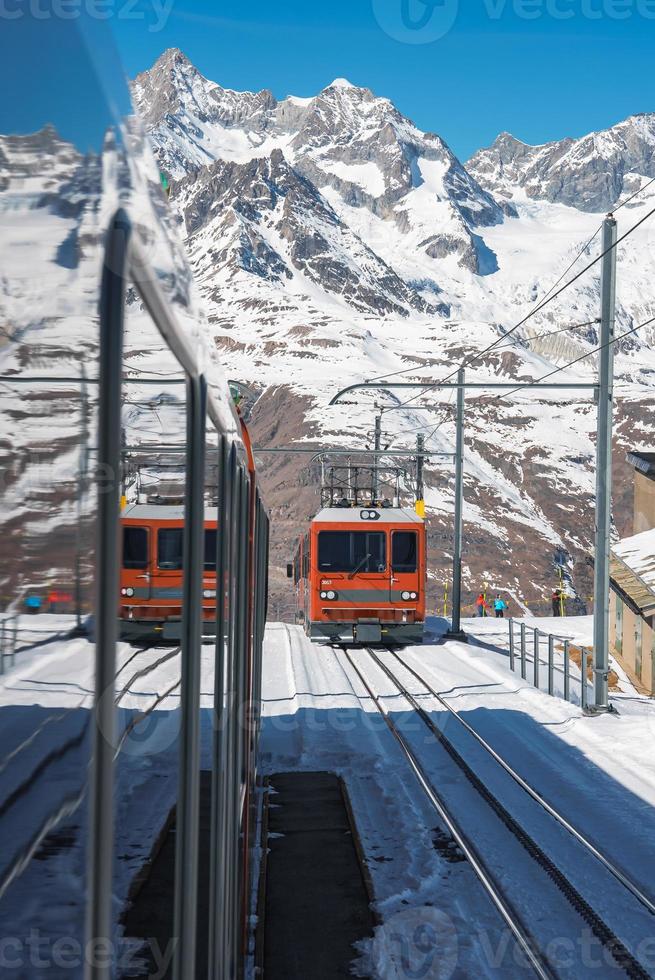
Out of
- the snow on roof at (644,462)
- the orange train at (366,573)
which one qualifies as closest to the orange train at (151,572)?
the orange train at (366,573)

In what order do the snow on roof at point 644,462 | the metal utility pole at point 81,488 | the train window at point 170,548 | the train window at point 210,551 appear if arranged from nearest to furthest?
the metal utility pole at point 81,488
the train window at point 170,548
the train window at point 210,551
the snow on roof at point 644,462

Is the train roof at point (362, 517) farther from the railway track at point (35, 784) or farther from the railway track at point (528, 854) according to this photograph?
the railway track at point (35, 784)

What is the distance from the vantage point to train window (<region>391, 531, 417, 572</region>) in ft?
72.5

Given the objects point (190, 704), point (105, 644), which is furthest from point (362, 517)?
point (105, 644)

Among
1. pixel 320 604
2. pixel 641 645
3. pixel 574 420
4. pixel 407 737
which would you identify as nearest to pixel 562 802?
pixel 407 737

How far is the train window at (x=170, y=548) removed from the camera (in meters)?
1.93

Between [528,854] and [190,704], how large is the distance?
6755 millimetres

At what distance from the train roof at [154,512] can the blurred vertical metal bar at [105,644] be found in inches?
6.6

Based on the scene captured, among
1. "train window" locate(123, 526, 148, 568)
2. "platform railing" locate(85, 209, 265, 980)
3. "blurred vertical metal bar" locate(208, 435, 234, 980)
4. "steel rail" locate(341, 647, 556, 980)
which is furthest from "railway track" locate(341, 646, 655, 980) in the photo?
"train window" locate(123, 526, 148, 568)

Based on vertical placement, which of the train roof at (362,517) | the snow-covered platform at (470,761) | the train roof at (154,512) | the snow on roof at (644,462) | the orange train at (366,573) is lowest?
the snow-covered platform at (470,761)

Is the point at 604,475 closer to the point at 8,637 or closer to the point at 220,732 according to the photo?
the point at 220,732

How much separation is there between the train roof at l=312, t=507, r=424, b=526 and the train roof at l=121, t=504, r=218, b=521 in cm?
1996

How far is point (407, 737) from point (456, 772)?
78.3 inches

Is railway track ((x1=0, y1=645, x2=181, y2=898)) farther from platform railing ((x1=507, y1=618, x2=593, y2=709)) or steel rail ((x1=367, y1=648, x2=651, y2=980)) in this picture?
platform railing ((x1=507, y1=618, x2=593, y2=709))
